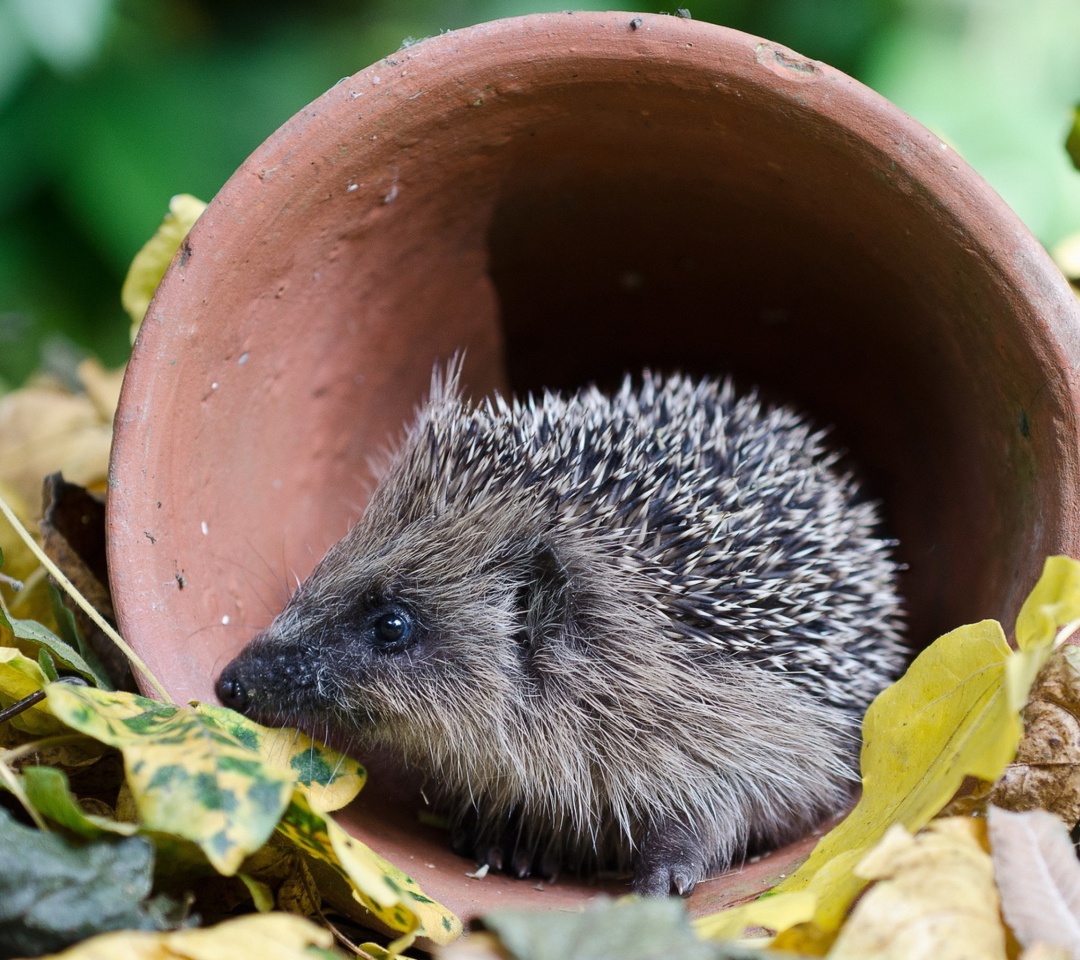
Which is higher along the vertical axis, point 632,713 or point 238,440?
point 238,440

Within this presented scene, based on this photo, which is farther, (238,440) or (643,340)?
(643,340)

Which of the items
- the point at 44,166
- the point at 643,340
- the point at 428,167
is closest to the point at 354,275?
the point at 428,167

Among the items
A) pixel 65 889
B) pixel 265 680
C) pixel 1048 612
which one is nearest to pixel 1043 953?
pixel 1048 612

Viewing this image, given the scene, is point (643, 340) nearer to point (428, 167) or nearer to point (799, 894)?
point (428, 167)

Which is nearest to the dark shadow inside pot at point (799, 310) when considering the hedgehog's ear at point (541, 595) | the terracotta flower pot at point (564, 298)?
the terracotta flower pot at point (564, 298)

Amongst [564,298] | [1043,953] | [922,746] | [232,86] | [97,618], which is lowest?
[97,618]

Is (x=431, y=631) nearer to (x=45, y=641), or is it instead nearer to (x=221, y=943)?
(x=45, y=641)

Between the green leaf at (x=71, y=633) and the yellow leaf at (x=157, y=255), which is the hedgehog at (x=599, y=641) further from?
the yellow leaf at (x=157, y=255)
